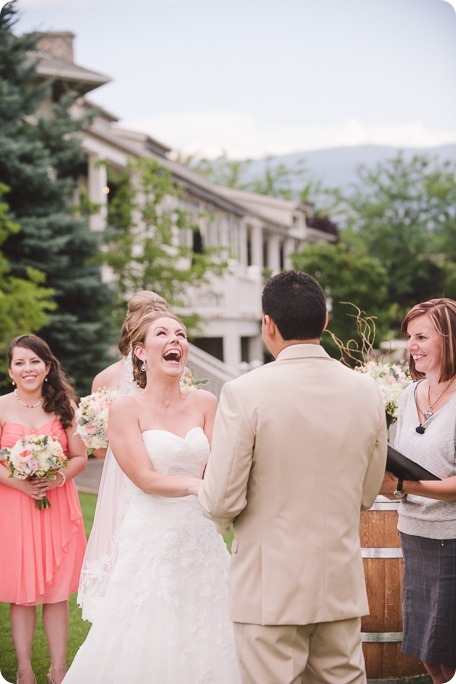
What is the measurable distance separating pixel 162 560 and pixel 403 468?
130cm

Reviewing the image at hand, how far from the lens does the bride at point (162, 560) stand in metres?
4.05

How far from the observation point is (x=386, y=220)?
53250mm

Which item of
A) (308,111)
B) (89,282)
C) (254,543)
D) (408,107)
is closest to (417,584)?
(254,543)

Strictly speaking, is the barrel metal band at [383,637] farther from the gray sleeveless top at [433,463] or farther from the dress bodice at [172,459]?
the dress bodice at [172,459]

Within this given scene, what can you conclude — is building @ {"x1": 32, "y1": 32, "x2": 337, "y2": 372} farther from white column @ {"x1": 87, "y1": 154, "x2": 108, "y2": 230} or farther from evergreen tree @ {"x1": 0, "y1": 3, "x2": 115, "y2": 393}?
evergreen tree @ {"x1": 0, "y1": 3, "x2": 115, "y2": 393}

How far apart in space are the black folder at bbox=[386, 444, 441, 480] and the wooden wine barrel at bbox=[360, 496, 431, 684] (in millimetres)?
1053

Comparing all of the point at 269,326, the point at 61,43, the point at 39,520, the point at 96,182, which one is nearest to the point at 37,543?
the point at 39,520

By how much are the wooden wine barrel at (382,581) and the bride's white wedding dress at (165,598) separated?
886 mm

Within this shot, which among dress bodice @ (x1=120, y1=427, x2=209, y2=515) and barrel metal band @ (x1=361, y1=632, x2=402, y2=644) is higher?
dress bodice @ (x1=120, y1=427, x2=209, y2=515)

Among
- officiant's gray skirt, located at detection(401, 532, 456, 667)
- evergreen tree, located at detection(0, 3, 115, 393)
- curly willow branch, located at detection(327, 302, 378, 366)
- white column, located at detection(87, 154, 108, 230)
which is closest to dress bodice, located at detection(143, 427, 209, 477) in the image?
curly willow branch, located at detection(327, 302, 378, 366)

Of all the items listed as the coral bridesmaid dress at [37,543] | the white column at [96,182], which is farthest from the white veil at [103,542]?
the white column at [96,182]

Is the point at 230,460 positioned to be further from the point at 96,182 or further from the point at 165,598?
the point at 96,182

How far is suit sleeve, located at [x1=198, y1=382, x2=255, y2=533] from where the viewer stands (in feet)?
9.92

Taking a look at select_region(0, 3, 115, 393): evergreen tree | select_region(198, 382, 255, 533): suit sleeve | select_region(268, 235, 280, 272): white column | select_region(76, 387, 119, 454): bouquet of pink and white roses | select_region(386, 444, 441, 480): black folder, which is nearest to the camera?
select_region(198, 382, 255, 533): suit sleeve
